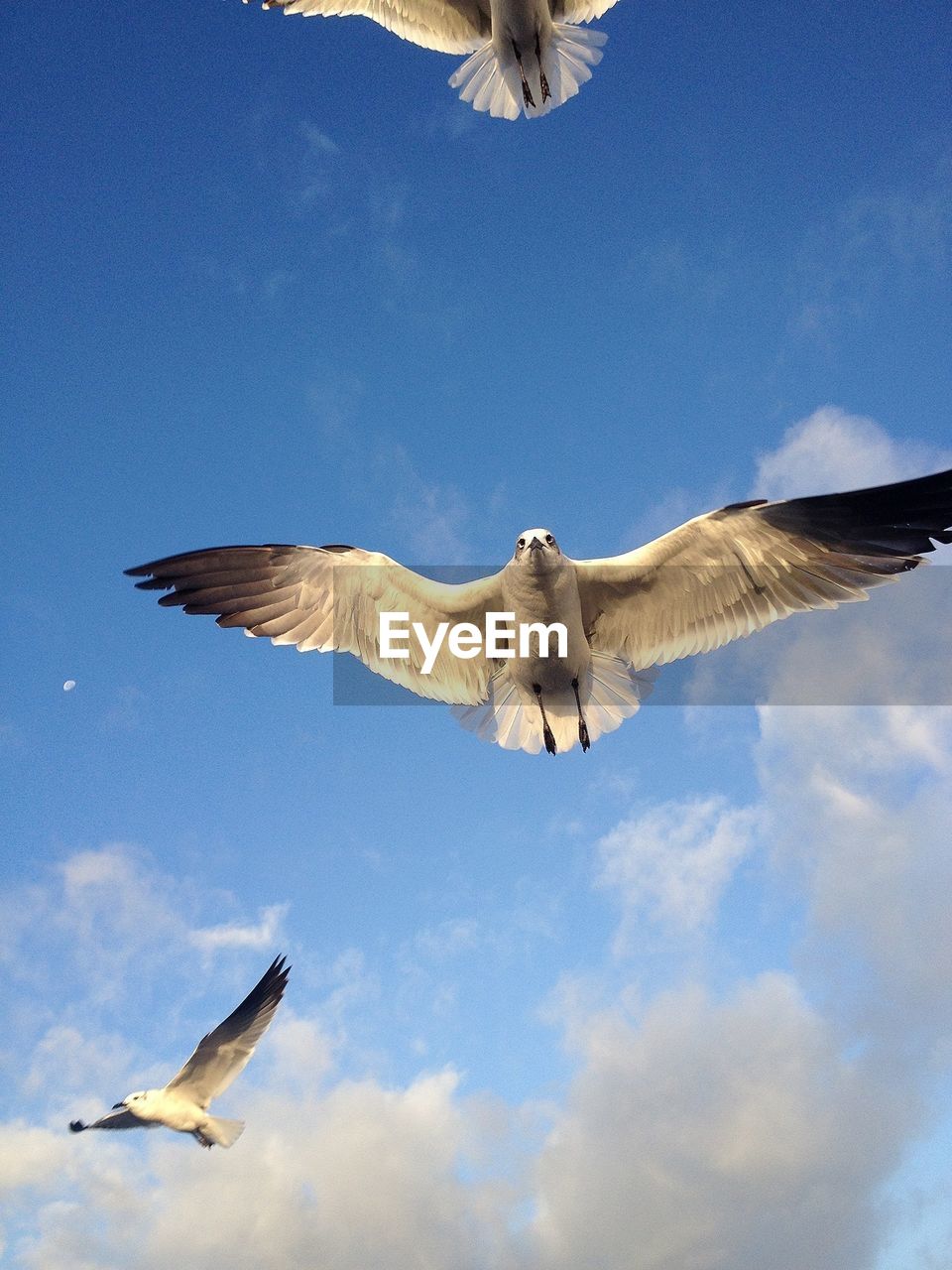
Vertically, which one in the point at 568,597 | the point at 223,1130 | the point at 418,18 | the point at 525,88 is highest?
the point at 418,18

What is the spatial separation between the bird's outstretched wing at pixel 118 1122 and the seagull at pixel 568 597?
27.3 feet

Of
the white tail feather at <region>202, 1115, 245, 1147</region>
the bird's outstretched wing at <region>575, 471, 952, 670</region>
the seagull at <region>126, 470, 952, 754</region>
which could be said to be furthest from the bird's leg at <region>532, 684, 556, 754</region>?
the white tail feather at <region>202, 1115, 245, 1147</region>

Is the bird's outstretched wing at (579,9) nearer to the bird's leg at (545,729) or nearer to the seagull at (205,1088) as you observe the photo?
the bird's leg at (545,729)

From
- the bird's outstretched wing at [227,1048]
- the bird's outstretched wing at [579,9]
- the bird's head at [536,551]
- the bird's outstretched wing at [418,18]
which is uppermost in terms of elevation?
the bird's outstretched wing at [418,18]

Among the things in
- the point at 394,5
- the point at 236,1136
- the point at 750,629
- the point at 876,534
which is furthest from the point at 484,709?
the point at 236,1136

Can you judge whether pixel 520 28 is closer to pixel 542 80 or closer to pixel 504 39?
pixel 504 39

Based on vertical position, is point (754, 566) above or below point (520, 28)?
below

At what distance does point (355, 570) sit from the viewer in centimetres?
865

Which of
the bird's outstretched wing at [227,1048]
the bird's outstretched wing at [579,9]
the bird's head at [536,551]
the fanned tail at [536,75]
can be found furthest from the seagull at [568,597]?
the bird's outstretched wing at [227,1048]

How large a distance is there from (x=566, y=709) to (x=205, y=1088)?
27.8 ft

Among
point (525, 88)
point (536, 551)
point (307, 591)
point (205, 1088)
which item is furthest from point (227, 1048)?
point (525, 88)

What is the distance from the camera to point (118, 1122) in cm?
1394

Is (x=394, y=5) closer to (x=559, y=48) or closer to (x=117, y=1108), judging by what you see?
(x=559, y=48)

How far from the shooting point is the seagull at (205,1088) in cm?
1366
